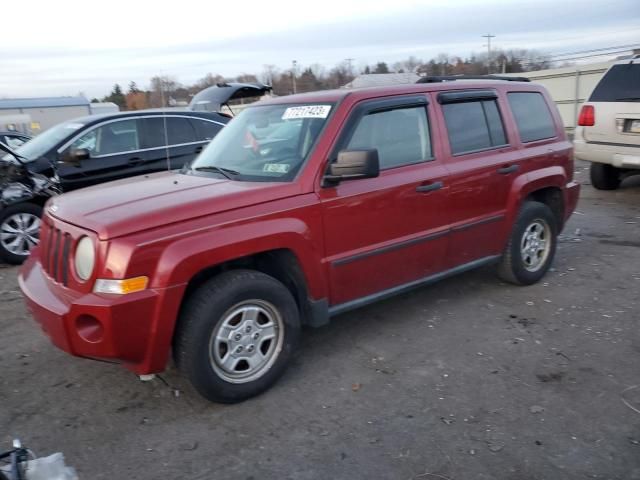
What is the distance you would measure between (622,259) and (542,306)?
1774 millimetres

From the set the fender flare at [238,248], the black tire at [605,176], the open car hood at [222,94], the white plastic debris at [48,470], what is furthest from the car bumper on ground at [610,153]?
the white plastic debris at [48,470]

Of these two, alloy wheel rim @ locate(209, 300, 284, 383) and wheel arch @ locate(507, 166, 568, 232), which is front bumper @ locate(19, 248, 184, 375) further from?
wheel arch @ locate(507, 166, 568, 232)

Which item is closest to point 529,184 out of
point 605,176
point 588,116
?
point 588,116

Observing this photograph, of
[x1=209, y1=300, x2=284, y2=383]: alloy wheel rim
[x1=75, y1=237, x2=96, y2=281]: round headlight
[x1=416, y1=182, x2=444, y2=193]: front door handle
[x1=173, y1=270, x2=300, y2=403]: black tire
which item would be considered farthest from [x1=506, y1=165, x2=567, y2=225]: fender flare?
[x1=75, y1=237, x2=96, y2=281]: round headlight

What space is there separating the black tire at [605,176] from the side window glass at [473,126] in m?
5.35

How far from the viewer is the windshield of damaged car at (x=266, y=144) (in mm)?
3803

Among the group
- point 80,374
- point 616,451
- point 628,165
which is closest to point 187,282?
point 80,374

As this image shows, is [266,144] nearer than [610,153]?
Yes

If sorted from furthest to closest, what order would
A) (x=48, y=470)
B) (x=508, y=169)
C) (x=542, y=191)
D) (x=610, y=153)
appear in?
(x=610, y=153), (x=542, y=191), (x=508, y=169), (x=48, y=470)

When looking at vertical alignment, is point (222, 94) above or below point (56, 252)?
above

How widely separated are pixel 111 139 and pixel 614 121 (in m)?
7.01

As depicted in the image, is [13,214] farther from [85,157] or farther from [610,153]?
[610,153]

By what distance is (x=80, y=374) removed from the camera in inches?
153

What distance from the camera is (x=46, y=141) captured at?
24.4 feet
